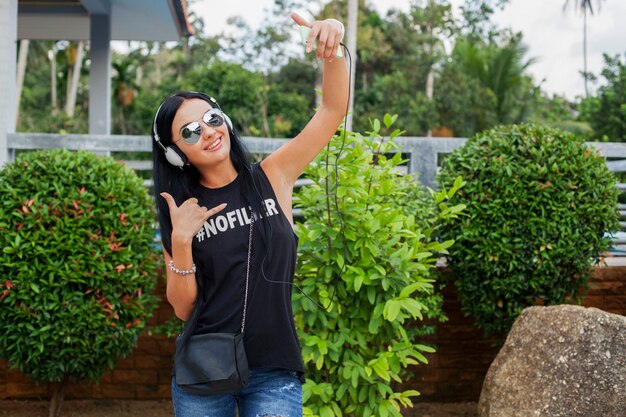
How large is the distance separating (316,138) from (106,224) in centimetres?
227

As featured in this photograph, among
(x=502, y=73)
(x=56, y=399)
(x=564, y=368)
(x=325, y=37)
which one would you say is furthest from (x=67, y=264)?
(x=502, y=73)

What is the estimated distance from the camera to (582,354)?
3.94 meters

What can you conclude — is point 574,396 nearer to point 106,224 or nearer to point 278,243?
point 278,243

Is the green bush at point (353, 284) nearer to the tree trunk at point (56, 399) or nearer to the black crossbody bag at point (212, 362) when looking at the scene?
the black crossbody bag at point (212, 362)

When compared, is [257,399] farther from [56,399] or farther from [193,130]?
[56,399]

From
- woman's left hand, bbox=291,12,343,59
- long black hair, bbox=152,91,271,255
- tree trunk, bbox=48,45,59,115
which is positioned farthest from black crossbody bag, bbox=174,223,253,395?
tree trunk, bbox=48,45,59,115

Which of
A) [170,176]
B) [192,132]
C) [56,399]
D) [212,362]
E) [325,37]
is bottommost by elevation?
[56,399]

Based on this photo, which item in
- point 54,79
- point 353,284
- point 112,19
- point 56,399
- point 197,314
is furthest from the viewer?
point 54,79

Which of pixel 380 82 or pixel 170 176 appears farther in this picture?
pixel 380 82

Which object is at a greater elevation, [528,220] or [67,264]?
[528,220]

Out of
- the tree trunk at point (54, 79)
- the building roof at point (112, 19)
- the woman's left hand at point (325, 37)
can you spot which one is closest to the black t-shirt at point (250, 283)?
the woman's left hand at point (325, 37)

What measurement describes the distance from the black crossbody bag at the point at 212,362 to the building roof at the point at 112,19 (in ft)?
23.7

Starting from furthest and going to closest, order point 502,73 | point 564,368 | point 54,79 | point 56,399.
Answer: point 54,79 < point 502,73 < point 56,399 < point 564,368

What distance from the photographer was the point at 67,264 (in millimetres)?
4227
